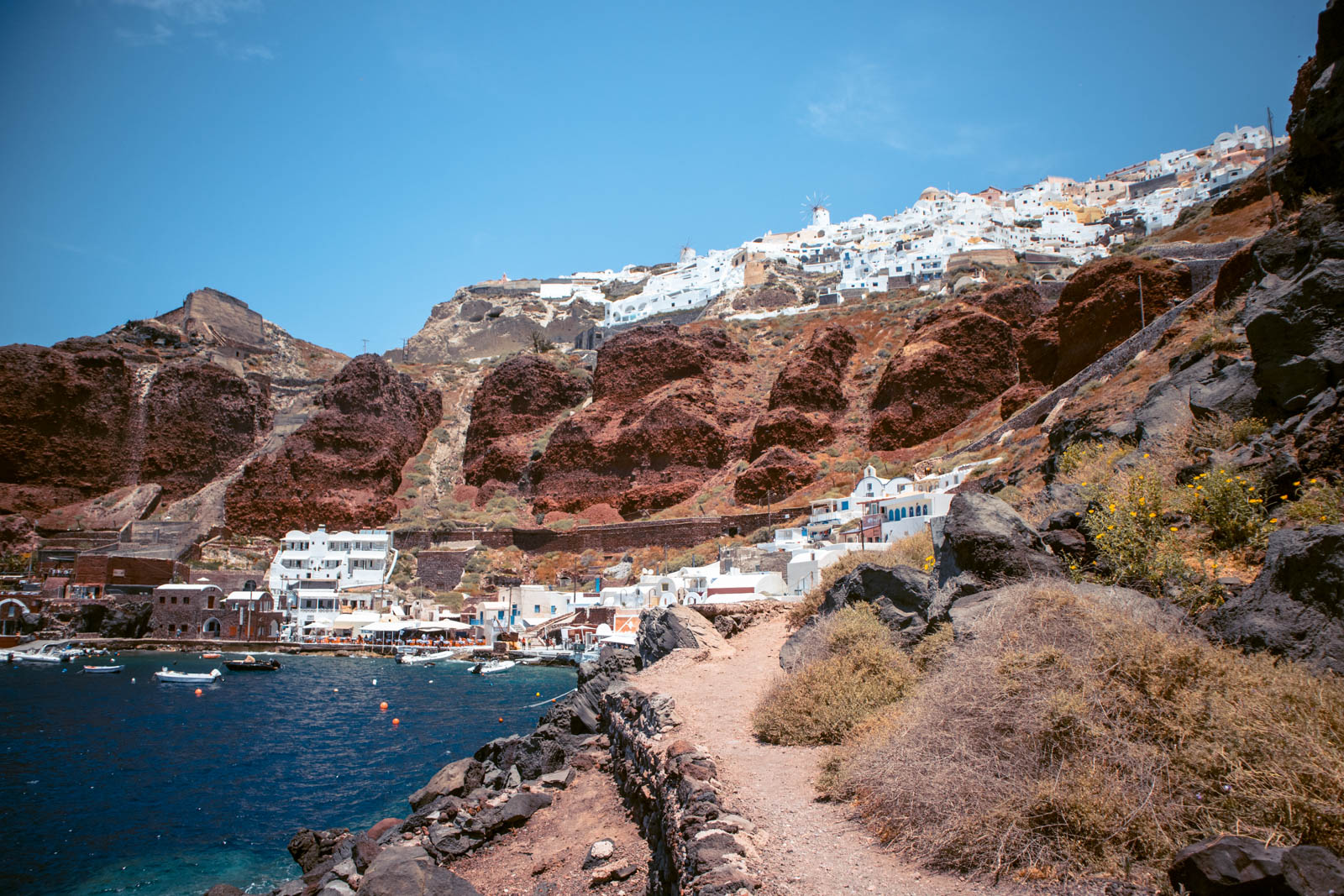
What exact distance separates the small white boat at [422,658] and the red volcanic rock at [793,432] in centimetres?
2117

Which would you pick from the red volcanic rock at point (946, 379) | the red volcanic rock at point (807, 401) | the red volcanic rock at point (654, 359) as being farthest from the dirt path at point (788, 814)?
the red volcanic rock at point (654, 359)

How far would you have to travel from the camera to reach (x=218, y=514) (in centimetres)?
5319

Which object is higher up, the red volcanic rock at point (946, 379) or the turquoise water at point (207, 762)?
the red volcanic rock at point (946, 379)

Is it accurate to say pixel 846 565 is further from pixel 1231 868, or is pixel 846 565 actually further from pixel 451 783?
pixel 1231 868

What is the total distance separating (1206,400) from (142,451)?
65367mm

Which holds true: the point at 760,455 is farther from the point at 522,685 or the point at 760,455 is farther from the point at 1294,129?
the point at 1294,129

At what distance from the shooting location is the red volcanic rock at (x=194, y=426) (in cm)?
5631

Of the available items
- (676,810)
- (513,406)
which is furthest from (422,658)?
(676,810)

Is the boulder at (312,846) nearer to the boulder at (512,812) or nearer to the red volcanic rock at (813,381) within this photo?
the boulder at (512,812)

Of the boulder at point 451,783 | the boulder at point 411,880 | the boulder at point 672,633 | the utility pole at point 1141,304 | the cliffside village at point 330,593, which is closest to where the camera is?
the boulder at point 411,880

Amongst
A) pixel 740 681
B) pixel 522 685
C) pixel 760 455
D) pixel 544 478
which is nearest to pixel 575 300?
pixel 544 478

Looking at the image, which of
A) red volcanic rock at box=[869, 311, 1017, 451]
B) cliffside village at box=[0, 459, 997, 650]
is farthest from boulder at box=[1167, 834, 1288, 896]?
red volcanic rock at box=[869, 311, 1017, 451]

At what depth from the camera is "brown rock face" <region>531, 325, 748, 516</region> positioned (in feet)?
163

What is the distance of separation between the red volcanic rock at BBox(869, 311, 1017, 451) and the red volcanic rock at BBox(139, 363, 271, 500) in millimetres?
48125
